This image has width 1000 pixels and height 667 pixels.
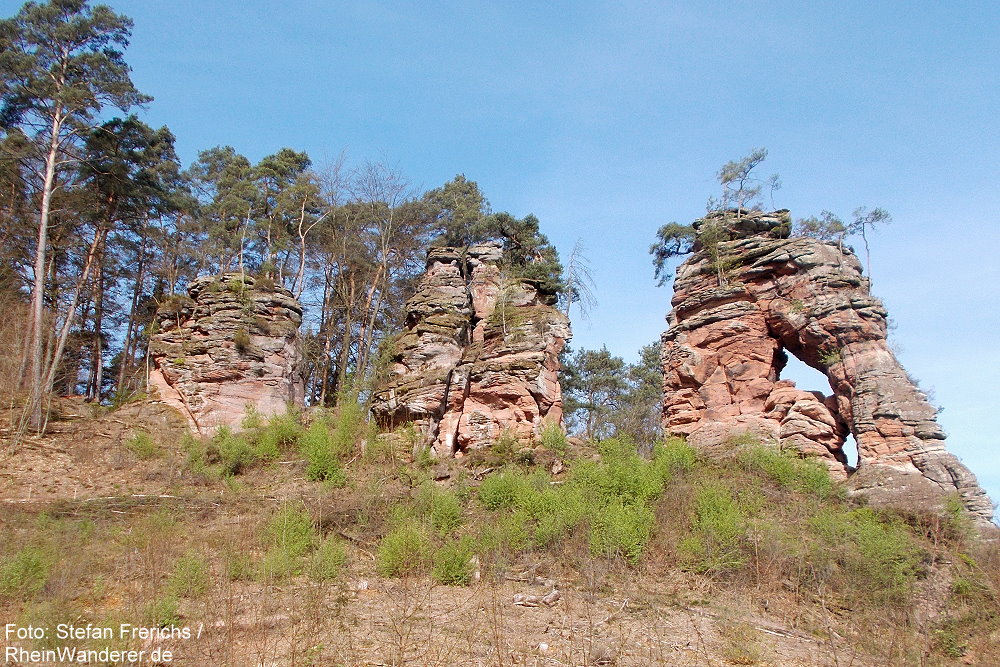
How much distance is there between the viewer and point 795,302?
16.7m

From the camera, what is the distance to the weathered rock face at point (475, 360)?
671 inches

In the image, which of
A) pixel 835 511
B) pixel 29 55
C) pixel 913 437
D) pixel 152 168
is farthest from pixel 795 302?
pixel 29 55

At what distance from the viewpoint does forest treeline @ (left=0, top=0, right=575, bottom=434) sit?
63.7ft

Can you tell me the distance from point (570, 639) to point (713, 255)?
44.9 feet

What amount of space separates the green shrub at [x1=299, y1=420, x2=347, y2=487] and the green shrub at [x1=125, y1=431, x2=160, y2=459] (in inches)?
147

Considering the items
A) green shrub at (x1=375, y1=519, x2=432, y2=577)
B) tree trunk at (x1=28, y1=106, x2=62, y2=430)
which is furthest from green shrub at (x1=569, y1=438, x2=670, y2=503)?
tree trunk at (x1=28, y1=106, x2=62, y2=430)

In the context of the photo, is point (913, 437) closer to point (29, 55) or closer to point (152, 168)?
point (152, 168)

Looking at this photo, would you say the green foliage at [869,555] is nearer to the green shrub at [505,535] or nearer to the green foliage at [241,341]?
the green shrub at [505,535]

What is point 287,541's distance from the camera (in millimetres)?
10766

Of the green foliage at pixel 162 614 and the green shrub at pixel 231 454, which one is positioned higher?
the green shrub at pixel 231 454

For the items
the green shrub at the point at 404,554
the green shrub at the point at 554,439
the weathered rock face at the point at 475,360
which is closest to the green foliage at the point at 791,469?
the green shrub at the point at 554,439

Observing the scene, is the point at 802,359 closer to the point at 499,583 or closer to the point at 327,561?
the point at 499,583

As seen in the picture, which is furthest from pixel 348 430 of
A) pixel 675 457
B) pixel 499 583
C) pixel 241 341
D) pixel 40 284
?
pixel 40 284

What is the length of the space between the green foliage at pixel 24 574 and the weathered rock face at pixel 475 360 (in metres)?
9.59
